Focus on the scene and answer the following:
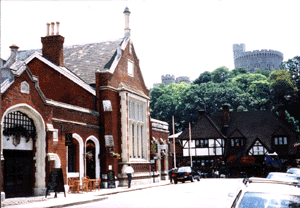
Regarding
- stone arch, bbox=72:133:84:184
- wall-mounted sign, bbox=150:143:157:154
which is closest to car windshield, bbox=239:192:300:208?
stone arch, bbox=72:133:84:184

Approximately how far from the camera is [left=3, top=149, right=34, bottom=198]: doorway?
1964 cm

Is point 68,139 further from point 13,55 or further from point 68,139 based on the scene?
point 13,55

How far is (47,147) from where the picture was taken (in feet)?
70.8

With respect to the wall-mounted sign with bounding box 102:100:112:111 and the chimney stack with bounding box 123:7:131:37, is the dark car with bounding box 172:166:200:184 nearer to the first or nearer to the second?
the wall-mounted sign with bounding box 102:100:112:111

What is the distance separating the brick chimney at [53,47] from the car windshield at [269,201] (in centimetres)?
2604

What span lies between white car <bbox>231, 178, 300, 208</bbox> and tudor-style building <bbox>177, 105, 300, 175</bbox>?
4953 centimetres

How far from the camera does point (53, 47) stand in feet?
99.9

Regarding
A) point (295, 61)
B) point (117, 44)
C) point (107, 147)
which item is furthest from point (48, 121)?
point (295, 61)

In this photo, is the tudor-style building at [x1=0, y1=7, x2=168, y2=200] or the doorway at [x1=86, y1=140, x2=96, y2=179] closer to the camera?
the tudor-style building at [x1=0, y1=7, x2=168, y2=200]

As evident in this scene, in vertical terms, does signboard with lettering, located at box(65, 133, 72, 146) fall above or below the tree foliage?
below

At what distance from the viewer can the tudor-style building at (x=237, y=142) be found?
185ft

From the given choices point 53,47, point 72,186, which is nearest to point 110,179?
point 72,186

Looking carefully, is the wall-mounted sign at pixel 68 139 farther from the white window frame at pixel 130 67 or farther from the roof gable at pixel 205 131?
the roof gable at pixel 205 131

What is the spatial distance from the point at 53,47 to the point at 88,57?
4.33 meters
